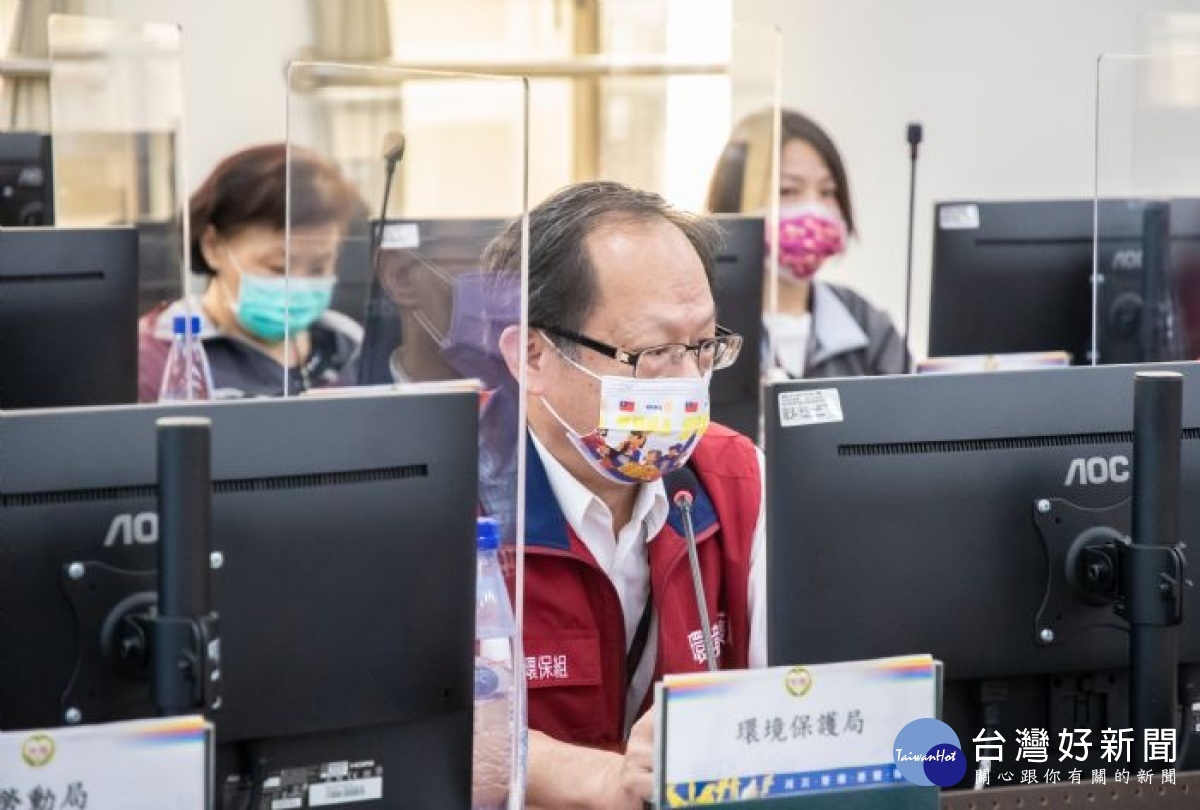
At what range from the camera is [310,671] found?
1.26 metres

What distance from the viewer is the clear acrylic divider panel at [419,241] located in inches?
61.2

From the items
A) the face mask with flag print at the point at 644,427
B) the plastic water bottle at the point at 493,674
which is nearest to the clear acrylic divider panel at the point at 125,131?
the face mask with flag print at the point at 644,427

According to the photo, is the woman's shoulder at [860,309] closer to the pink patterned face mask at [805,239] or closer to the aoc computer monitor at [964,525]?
the pink patterned face mask at [805,239]

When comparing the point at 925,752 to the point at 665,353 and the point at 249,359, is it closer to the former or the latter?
the point at 665,353

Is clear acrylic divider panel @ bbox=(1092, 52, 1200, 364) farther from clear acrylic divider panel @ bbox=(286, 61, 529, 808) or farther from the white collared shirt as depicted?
the white collared shirt

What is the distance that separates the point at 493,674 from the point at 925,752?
0.42 meters

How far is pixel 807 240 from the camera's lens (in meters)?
3.83

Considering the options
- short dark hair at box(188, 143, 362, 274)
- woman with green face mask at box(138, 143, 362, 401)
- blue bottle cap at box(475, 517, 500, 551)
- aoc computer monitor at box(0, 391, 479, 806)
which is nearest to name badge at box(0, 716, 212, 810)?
aoc computer monitor at box(0, 391, 479, 806)

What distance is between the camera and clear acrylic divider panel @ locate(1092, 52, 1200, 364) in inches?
116

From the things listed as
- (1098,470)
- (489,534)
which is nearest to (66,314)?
(489,534)

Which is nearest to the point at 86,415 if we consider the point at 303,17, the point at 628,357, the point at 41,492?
the point at 41,492

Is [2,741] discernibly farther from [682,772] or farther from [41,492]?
[682,772]

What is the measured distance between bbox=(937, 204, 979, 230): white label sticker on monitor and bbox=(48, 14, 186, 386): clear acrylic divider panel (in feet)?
4.20

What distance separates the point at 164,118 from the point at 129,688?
239cm
